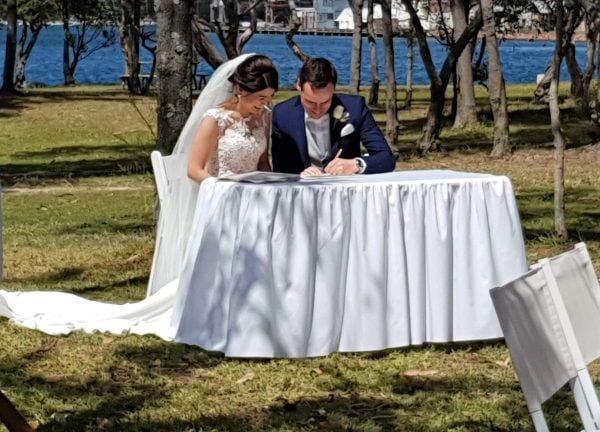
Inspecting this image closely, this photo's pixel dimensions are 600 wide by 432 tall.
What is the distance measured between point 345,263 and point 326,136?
1121mm

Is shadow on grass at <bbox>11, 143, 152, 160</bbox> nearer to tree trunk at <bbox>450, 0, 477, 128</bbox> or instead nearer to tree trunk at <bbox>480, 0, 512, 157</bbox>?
tree trunk at <bbox>450, 0, 477, 128</bbox>

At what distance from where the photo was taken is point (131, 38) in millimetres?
42594

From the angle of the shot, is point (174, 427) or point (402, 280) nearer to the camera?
point (174, 427)

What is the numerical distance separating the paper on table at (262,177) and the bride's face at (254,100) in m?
0.54

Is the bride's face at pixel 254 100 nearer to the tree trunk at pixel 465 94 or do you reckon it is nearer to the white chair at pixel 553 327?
the white chair at pixel 553 327

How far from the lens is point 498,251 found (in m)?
7.30

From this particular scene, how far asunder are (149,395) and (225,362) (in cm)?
71

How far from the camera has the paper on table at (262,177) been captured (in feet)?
23.4

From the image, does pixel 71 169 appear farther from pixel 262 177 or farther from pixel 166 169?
pixel 262 177

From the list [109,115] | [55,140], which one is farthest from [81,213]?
[109,115]

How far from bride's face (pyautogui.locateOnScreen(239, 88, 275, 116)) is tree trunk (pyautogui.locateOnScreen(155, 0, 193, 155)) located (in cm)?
219

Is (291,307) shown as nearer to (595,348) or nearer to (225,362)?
(225,362)

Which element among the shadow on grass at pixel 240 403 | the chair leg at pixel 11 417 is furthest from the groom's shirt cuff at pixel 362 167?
the chair leg at pixel 11 417

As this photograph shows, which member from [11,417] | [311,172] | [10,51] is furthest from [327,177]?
[10,51]
